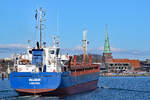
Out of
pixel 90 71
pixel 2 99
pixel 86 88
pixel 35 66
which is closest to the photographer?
pixel 2 99

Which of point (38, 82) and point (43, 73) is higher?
point (43, 73)

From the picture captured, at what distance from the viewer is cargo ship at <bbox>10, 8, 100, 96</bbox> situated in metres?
52.3

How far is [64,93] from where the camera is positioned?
56156 mm

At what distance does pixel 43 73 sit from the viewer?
2063 inches

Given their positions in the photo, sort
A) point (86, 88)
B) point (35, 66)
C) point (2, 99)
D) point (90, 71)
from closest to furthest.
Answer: point (2, 99)
point (35, 66)
point (86, 88)
point (90, 71)

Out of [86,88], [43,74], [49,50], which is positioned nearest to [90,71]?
[86,88]

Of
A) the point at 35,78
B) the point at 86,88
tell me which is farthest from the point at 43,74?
the point at 86,88

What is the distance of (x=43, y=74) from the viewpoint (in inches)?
2061

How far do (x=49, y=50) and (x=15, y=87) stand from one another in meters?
8.78

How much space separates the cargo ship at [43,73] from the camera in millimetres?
52281

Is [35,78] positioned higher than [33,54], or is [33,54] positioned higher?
[33,54]

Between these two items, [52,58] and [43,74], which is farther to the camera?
[52,58]

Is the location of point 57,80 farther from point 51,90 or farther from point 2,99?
point 2,99

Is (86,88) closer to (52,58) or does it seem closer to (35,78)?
(52,58)
